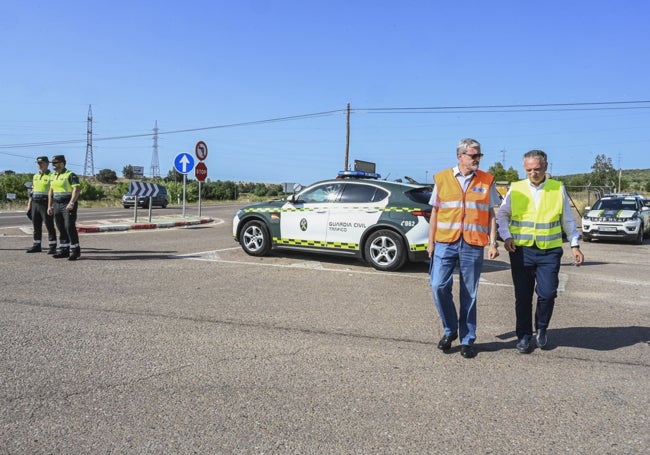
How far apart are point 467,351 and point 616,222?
46.5ft

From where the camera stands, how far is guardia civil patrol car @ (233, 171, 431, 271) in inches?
349

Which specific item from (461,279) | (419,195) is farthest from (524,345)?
(419,195)

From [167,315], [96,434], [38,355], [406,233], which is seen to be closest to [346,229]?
[406,233]

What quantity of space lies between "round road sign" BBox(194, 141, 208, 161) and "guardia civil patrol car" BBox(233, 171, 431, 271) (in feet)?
36.0

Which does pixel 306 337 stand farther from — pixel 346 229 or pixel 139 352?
pixel 346 229

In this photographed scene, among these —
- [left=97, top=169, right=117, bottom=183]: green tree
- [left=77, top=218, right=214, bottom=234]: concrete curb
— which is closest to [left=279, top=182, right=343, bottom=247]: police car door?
[left=77, top=218, right=214, bottom=234]: concrete curb

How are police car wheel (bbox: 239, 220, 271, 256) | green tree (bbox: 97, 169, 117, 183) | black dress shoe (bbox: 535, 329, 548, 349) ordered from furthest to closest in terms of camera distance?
1. green tree (bbox: 97, 169, 117, 183)
2. police car wheel (bbox: 239, 220, 271, 256)
3. black dress shoe (bbox: 535, 329, 548, 349)

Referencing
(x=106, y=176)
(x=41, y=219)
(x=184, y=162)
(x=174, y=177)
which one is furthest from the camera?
(x=106, y=176)

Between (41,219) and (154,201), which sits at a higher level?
(154,201)

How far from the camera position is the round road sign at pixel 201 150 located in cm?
2062

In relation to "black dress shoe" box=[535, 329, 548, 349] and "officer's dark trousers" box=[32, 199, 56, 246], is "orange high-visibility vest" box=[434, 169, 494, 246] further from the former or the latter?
"officer's dark trousers" box=[32, 199, 56, 246]

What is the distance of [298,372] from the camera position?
4000mm

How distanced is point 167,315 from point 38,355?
1.50m

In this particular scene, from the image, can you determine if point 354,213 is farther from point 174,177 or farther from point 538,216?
point 174,177
